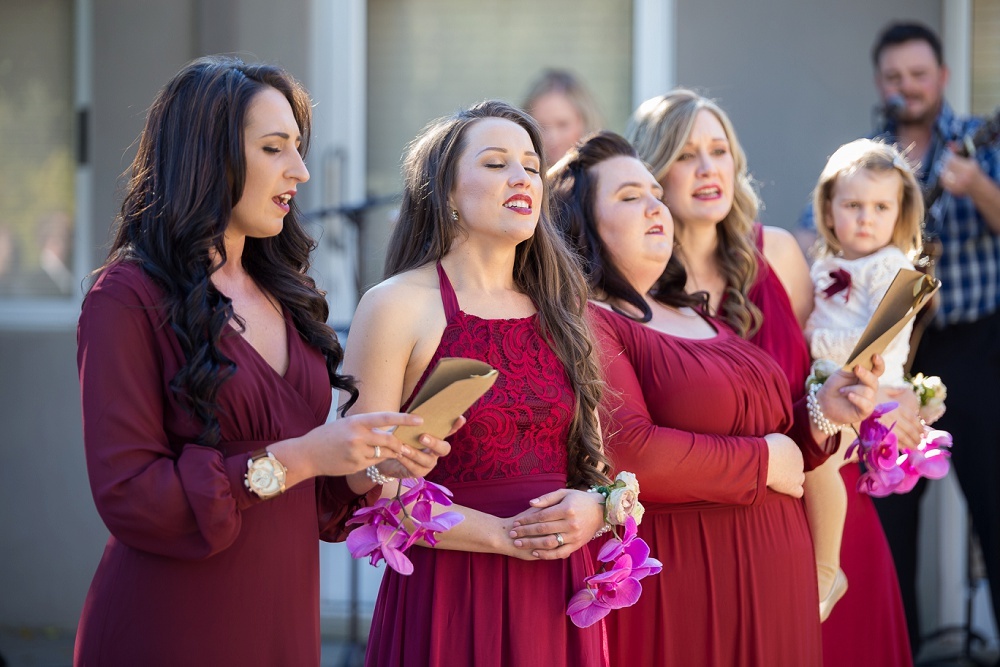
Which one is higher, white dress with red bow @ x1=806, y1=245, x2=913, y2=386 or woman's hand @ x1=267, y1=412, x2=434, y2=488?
white dress with red bow @ x1=806, y1=245, x2=913, y2=386

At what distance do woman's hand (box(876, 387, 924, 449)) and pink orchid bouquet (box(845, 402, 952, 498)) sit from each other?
3 cm

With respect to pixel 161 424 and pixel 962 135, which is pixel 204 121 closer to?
pixel 161 424

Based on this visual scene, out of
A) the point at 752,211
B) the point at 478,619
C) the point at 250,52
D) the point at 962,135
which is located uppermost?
the point at 250,52

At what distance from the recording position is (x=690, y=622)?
3000mm

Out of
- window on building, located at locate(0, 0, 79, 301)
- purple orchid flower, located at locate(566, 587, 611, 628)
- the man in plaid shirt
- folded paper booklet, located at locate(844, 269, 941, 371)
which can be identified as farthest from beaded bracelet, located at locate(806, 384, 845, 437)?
window on building, located at locate(0, 0, 79, 301)

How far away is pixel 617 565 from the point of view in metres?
2.58

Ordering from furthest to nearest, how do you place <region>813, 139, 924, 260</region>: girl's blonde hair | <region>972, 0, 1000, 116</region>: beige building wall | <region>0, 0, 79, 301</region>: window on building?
<region>0, 0, 79, 301</region>: window on building, <region>972, 0, 1000, 116</region>: beige building wall, <region>813, 139, 924, 260</region>: girl's blonde hair

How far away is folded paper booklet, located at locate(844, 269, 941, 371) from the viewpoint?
104 inches

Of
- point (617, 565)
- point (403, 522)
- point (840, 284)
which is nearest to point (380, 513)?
point (403, 522)

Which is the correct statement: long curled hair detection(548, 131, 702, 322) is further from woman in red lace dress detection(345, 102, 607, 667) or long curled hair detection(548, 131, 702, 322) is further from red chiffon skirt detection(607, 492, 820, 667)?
red chiffon skirt detection(607, 492, 820, 667)

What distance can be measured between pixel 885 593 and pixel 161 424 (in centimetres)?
243

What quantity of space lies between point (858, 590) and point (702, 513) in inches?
35.1

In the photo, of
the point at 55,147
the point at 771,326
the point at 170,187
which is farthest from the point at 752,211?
the point at 55,147

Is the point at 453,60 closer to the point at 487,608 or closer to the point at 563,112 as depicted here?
the point at 563,112
